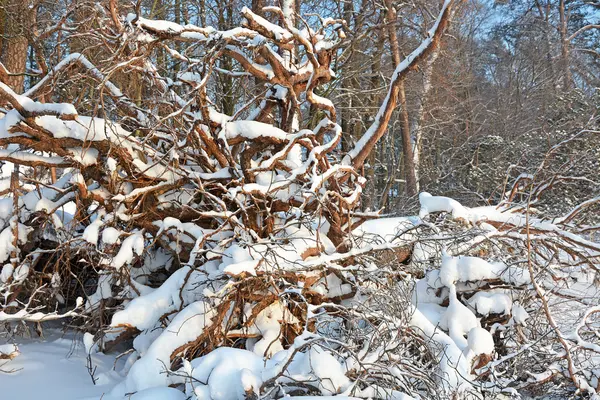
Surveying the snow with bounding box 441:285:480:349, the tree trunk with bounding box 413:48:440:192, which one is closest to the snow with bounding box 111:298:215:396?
the snow with bounding box 441:285:480:349

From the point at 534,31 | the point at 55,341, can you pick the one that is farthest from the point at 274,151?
the point at 534,31

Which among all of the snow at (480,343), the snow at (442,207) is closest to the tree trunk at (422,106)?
the snow at (442,207)

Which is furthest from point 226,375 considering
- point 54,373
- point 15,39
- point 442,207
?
point 15,39

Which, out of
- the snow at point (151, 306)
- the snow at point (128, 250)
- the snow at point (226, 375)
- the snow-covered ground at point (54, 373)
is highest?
the snow at point (128, 250)

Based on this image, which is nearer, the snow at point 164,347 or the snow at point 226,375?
the snow at point 226,375

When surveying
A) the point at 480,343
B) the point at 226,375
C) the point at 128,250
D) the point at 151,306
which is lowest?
the point at 480,343

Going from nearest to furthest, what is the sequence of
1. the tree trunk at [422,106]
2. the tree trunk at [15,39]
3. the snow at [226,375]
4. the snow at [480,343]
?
the snow at [226,375] < the snow at [480,343] < the tree trunk at [15,39] < the tree trunk at [422,106]

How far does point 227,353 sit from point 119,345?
1.67 metres

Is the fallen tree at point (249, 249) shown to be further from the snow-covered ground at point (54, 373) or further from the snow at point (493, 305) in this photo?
the snow-covered ground at point (54, 373)

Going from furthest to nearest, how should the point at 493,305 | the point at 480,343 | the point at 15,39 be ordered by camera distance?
the point at 15,39 → the point at 493,305 → the point at 480,343

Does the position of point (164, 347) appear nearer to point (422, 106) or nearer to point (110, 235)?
point (110, 235)

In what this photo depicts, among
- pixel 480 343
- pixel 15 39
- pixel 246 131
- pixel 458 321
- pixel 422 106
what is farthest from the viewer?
pixel 422 106

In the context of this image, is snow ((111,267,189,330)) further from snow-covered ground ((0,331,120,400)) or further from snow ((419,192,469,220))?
snow ((419,192,469,220))

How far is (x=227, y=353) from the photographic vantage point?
3.37 meters
